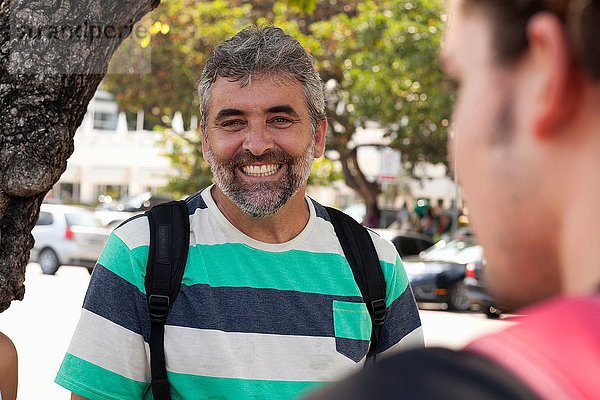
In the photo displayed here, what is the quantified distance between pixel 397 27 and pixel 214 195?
2082 cm

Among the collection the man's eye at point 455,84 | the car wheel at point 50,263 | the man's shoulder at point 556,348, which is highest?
→ the man's eye at point 455,84

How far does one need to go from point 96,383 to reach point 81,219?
2018cm

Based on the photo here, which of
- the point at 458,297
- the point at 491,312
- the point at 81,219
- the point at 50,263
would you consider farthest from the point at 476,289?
the point at 50,263

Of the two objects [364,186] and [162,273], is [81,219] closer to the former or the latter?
[364,186]

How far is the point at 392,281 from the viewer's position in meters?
3.02

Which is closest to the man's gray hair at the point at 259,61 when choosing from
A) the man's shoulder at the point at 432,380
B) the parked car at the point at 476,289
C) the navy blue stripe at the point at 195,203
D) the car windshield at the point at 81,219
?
the navy blue stripe at the point at 195,203

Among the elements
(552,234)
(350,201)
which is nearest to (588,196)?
(552,234)

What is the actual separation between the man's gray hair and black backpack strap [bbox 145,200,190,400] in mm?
433

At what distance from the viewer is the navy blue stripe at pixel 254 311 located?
108 inches

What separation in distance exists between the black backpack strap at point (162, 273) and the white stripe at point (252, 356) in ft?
0.10

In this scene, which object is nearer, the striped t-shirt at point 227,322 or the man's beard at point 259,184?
the striped t-shirt at point 227,322

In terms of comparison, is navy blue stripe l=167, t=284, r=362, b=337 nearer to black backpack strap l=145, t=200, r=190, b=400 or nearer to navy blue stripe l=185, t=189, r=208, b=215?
black backpack strap l=145, t=200, r=190, b=400

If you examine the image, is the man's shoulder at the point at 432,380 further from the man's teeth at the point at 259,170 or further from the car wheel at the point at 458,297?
the car wheel at the point at 458,297

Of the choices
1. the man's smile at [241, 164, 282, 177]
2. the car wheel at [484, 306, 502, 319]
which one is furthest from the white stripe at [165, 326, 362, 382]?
the car wheel at [484, 306, 502, 319]
